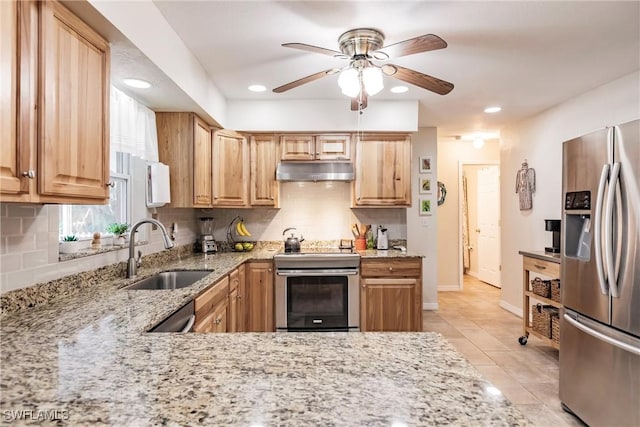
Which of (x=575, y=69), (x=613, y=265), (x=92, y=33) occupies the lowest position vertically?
(x=613, y=265)

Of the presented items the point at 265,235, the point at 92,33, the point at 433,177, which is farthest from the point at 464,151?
the point at 92,33

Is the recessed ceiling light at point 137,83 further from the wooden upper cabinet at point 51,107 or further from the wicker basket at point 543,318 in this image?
the wicker basket at point 543,318

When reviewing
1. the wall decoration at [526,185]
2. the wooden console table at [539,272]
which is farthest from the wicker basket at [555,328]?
the wall decoration at [526,185]

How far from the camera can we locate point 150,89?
2518 millimetres

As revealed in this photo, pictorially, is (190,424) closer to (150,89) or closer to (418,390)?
(418,390)

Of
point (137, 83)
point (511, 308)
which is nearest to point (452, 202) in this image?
point (511, 308)

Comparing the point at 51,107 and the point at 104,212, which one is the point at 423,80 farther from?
the point at 104,212

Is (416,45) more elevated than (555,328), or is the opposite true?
(416,45)

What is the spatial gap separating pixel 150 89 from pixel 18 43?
135 centimetres

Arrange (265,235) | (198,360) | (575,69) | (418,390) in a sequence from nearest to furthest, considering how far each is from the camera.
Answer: (418,390)
(198,360)
(575,69)
(265,235)

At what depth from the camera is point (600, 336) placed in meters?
2.10

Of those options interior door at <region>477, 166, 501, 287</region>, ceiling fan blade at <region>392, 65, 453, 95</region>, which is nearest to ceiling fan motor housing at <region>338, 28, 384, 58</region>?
ceiling fan blade at <region>392, 65, 453, 95</region>

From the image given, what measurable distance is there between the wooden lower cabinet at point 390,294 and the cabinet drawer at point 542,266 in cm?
115

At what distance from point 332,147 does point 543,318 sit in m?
2.63
